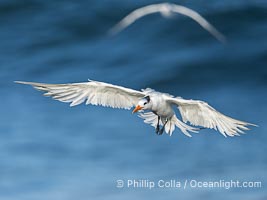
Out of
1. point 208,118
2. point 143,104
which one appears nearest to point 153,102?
point 143,104

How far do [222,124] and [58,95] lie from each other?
1840 millimetres

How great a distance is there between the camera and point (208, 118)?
Answer: 237 inches

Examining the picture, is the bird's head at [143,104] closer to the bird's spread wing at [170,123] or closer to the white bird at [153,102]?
the white bird at [153,102]

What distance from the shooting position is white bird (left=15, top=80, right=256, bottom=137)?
5961mm

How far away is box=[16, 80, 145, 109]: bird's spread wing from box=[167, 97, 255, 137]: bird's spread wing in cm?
52

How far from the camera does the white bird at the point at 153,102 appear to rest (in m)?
5.96

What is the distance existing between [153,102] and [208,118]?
0.61 m

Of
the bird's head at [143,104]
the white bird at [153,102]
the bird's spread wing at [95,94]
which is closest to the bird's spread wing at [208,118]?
the white bird at [153,102]

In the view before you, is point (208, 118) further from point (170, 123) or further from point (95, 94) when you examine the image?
point (95, 94)

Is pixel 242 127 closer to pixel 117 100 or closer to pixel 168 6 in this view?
pixel 117 100

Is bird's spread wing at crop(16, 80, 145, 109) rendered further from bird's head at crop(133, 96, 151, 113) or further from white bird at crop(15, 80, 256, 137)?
bird's head at crop(133, 96, 151, 113)

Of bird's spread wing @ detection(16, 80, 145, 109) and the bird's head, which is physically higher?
bird's spread wing @ detection(16, 80, 145, 109)

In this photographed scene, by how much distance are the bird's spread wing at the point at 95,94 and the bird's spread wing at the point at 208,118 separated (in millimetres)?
523

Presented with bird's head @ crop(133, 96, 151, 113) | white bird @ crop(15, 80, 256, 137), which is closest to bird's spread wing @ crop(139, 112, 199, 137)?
white bird @ crop(15, 80, 256, 137)
